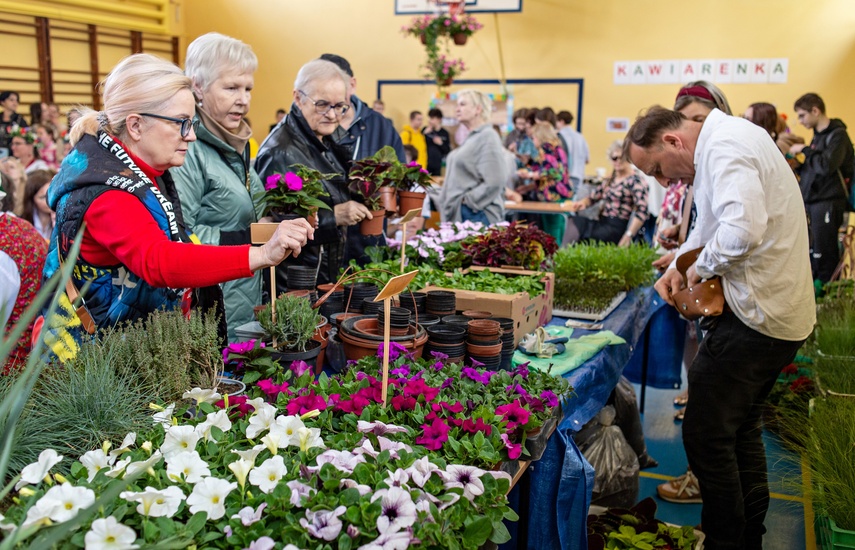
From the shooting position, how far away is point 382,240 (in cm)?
361

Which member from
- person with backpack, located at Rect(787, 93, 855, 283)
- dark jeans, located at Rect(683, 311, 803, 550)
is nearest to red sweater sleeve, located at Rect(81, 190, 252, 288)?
dark jeans, located at Rect(683, 311, 803, 550)

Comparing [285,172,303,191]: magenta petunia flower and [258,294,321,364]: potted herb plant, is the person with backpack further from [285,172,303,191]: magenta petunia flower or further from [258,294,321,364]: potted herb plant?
[258,294,321,364]: potted herb plant

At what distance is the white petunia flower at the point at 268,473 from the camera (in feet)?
4.18

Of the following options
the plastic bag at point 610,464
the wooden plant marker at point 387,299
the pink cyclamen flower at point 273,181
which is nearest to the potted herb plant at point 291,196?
the pink cyclamen flower at point 273,181

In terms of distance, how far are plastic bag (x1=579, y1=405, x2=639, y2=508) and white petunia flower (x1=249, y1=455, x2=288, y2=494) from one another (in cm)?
174

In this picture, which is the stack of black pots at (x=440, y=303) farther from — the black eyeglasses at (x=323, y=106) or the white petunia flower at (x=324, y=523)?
the white petunia flower at (x=324, y=523)

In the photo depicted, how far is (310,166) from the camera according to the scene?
300 cm

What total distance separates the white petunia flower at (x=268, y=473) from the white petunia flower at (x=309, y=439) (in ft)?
0.38

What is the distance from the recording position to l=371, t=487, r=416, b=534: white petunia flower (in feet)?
3.90

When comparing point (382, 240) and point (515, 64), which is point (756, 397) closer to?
point (382, 240)

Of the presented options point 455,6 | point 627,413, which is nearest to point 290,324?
point 627,413

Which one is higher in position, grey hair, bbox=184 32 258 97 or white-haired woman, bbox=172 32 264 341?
grey hair, bbox=184 32 258 97

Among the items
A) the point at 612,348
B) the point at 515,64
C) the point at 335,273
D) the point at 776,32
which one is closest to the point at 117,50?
the point at 515,64

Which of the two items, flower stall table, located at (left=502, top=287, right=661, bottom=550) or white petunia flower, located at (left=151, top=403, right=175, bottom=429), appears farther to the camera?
flower stall table, located at (left=502, top=287, right=661, bottom=550)
